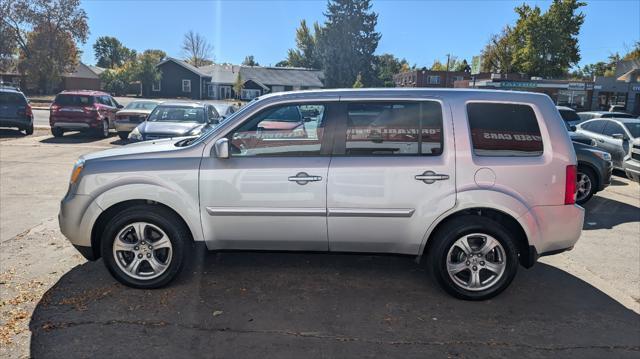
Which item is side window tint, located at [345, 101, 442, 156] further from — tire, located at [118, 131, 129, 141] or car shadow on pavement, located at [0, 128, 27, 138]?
car shadow on pavement, located at [0, 128, 27, 138]

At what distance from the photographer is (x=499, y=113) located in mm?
4477

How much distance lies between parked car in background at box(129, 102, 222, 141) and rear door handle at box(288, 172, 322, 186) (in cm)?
743

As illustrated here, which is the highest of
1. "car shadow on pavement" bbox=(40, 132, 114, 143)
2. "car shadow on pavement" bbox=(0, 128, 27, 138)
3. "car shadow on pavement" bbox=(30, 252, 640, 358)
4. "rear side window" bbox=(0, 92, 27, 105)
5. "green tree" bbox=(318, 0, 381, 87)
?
"green tree" bbox=(318, 0, 381, 87)

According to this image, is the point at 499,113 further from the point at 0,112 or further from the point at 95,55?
the point at 95,55

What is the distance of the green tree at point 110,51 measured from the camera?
364ft

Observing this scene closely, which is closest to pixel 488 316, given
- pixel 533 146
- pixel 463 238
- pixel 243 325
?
pixel 463 238

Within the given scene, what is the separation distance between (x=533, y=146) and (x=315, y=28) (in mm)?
85524

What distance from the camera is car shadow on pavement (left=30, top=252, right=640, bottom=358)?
365 centimetres

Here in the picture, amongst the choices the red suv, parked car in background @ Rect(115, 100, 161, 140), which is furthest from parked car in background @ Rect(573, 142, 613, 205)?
the red suv

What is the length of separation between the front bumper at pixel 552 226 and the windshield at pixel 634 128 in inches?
372

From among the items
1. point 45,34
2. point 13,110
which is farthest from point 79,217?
point 45,34

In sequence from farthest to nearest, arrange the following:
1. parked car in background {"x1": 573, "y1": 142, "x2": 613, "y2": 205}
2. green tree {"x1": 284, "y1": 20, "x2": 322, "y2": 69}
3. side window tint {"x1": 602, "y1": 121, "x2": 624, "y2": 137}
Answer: green tree {"x1": 284, "y1": 20, "x2": 322, "y2": 69}, side window tint {"x1": 602, "y1": 121, "x2": 624, "y2": 137}, parked car in background {"x1": 573, "y1": 142, "x2": 613, "y2": 205}

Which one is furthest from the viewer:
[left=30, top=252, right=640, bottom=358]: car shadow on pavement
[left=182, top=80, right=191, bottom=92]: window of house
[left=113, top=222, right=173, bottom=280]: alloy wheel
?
[left=182, top=80, right=191, bottom=92]: window of house

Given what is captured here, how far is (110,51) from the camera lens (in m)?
112
